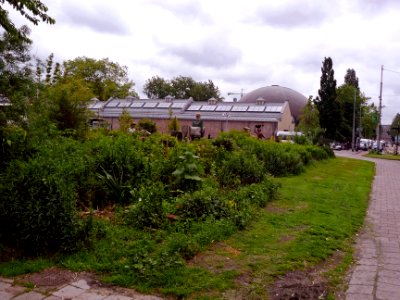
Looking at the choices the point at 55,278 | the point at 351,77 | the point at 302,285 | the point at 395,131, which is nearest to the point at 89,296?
the point at 55,278

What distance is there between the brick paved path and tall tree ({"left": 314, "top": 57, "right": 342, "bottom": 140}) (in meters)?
52.4

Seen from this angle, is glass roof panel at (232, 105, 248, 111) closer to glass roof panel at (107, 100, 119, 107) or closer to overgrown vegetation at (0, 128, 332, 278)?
glass roof panel at (107, 100, 119, 107)

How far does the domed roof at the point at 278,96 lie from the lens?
8650 centimetres

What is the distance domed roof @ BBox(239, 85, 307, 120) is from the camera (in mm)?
86500

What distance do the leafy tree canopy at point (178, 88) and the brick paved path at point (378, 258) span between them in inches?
2927

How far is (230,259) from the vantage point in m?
4.75

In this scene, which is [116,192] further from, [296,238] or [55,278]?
[296,238]

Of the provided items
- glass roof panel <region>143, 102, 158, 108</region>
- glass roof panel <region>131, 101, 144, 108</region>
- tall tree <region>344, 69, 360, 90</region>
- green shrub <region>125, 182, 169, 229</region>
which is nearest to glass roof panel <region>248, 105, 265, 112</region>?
glass roof panel <region>143, 102, 158, 108</region>

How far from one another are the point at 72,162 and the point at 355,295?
3855 mm

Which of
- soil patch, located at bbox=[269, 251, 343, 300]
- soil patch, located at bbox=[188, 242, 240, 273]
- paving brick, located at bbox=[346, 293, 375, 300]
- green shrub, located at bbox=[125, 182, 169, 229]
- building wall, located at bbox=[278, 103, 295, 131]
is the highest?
building wall, located at bbox=[278, 103, 295, 131]

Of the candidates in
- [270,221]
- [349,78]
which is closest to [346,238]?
[270,221]

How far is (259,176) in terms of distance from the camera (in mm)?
9578

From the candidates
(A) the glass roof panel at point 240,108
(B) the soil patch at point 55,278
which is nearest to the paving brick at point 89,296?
(B) the soil patch at point 55,278

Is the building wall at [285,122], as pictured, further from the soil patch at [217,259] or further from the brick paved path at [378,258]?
the soil patch at [217,259]
